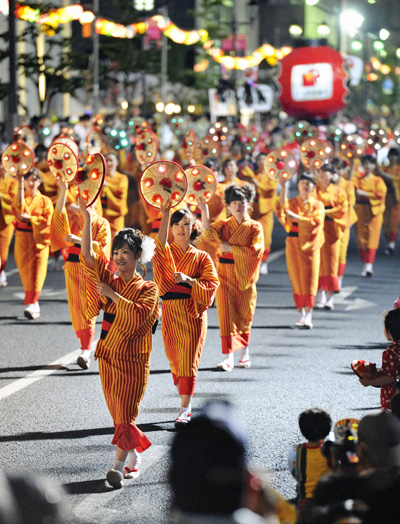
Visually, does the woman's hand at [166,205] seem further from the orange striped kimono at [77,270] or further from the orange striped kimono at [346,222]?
the orange striped kimono at [346,222]

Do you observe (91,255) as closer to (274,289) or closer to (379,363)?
(379,363)

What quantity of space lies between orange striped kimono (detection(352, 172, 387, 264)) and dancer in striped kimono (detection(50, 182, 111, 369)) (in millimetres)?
7297

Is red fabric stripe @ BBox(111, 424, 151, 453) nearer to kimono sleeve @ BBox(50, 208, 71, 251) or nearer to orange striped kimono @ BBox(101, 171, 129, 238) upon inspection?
kimono sleeve @ BBox(50, 208, 71, 251)

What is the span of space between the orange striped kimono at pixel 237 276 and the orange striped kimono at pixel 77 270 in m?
0.95

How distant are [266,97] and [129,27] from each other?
18.4 feet

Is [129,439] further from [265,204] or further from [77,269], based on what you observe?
[265,204]

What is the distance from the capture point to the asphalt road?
5.62 m

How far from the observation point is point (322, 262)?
1227cm

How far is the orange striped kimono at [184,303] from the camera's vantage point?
6914 mm

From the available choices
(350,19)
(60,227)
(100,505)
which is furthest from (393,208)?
(350,19)

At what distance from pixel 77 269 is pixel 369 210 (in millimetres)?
7952

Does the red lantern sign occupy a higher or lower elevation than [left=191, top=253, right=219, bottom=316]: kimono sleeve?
higher

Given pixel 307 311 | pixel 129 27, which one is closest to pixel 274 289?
pixel 307 311

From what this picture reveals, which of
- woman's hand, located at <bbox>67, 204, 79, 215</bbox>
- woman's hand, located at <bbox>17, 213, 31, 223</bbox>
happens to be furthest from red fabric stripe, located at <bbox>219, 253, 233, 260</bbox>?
woman's hand, located at <bbox>17, 213, 31, 223</bbox>
